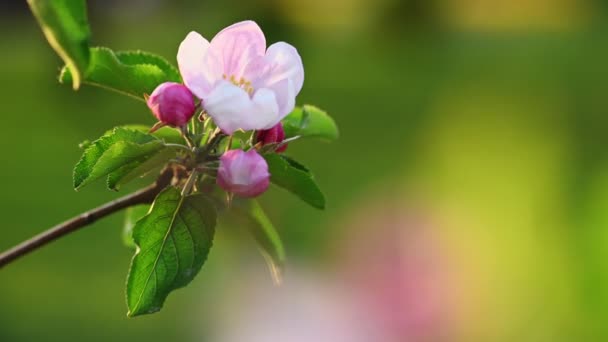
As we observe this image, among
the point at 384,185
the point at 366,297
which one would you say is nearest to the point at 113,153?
the point at 366,297

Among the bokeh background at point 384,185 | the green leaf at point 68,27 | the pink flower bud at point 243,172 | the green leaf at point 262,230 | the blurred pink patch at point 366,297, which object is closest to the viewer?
the green leaf at point 68,27

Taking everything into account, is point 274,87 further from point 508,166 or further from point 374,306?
point 508,166

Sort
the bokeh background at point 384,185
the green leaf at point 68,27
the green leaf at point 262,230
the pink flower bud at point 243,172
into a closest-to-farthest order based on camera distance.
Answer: the green leaf at point 68,27 < the pink flower bud at point 243,172 < the green leaf at point 262,230 < the bokeh background at point 384,185

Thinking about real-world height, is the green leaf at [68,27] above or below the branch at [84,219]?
above

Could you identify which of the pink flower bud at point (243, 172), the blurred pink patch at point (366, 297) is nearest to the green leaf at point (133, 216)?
the pink flower bud at point (243, 172)

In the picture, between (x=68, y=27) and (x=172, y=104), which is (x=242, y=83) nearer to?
(x=172, y=104)

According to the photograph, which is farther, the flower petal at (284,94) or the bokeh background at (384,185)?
the bokeh background at (384,185)

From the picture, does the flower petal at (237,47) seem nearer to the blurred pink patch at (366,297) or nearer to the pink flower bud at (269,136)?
the pink flower bud at (269,136)

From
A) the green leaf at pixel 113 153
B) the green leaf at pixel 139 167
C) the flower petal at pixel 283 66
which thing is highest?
the flower petal at pixel 283 66
